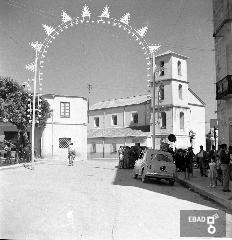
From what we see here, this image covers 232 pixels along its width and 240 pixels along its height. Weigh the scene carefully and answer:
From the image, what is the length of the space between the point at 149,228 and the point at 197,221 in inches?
45.3

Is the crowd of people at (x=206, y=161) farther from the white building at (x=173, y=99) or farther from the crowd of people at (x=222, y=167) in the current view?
the white building at (x=173, y=99)

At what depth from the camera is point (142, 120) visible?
54719mm

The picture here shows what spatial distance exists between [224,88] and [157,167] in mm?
5137

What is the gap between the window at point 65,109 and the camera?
3988 centimetres

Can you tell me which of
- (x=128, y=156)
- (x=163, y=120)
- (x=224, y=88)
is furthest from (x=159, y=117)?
(x=224, y=88)

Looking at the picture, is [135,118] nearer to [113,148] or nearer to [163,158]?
[113,148]

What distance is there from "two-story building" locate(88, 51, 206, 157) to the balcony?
2556 centimetres

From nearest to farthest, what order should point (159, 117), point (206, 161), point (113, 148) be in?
point (206, 161)
point (159, 117)
point (113, 148)

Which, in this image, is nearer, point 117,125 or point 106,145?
point 106,145

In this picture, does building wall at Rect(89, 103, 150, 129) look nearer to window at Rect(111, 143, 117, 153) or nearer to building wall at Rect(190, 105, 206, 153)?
window at Rect(111, 143, 117, 153)

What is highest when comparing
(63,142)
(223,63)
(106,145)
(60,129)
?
(223,63)

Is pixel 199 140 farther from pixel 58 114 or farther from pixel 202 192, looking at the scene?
pixel 202 192

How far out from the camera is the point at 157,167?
17.3m

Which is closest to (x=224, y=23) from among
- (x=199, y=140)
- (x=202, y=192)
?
(x=202, y=192)
